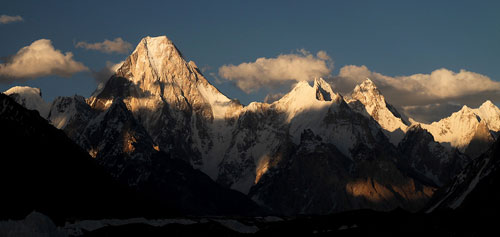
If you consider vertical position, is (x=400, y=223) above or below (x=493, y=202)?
below

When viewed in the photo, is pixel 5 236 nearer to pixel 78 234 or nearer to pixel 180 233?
pixel 78 234

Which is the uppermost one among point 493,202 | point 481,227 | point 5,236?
point 493,202

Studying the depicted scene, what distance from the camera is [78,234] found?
168 metres

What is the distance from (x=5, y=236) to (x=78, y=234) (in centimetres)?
7750

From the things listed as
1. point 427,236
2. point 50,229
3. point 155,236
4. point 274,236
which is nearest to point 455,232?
point 427,236

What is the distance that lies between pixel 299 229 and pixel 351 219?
52.6ft

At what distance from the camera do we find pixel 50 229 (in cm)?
9850

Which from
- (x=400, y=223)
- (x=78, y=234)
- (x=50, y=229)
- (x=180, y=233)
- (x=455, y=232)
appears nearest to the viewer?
(x=50, y=229)

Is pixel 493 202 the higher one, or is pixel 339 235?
pixel 493 202

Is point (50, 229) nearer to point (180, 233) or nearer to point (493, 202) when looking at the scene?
point (180, 233)

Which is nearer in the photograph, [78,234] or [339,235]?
[339,235]

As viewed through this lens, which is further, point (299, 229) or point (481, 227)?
point (299, 229)

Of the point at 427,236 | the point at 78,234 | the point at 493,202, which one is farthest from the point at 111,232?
the point at 493,202

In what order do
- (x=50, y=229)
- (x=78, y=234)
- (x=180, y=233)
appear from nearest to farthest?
(x=50, y=229), (x=78, y=234), (x=180, y=233)
